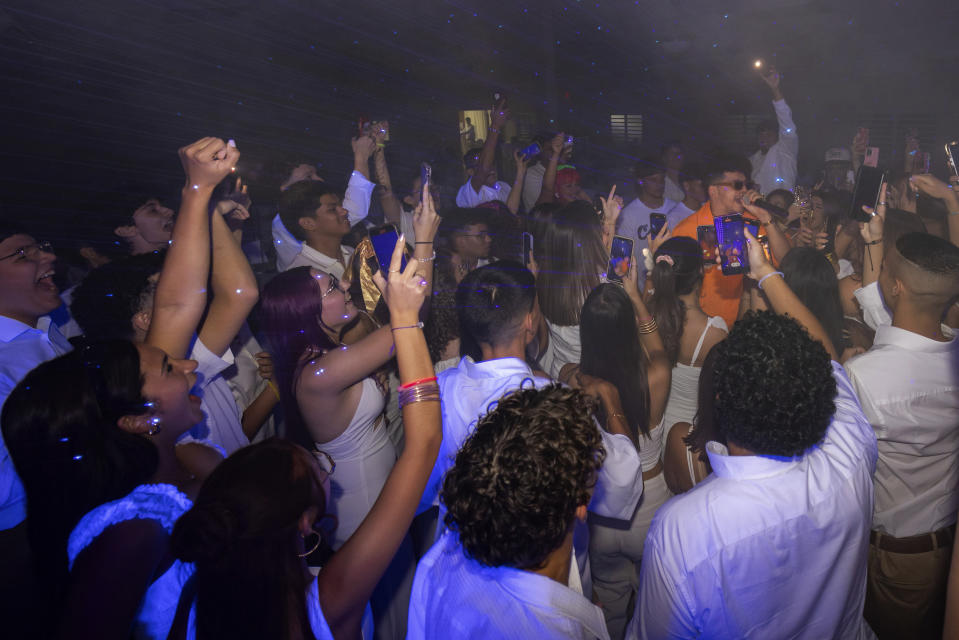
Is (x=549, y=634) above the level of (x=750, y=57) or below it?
below

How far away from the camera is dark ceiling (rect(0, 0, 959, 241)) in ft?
13.4

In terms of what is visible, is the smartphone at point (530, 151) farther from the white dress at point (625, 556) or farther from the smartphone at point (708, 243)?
the white dress at point (625, 556)

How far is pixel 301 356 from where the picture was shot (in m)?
1.93

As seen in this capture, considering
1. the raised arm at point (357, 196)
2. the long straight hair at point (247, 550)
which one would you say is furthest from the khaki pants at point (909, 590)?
the raised arm at point (357, 196)

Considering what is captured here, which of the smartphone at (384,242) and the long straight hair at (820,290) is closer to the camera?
the smartphone at (384,242)

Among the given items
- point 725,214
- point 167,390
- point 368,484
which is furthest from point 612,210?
point 167,390

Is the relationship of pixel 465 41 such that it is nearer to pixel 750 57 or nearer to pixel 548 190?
pixel 548 190

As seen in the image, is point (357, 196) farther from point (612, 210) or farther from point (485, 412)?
point (485, 412)

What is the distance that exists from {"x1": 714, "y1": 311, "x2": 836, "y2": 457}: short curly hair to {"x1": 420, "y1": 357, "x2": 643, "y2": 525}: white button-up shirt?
0.46 metres

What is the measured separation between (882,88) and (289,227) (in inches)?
331

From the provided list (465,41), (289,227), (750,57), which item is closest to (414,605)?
(289,227)

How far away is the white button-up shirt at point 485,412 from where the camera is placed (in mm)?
1663

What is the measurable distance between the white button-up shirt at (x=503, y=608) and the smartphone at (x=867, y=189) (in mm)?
2584

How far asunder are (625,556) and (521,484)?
141 cm
